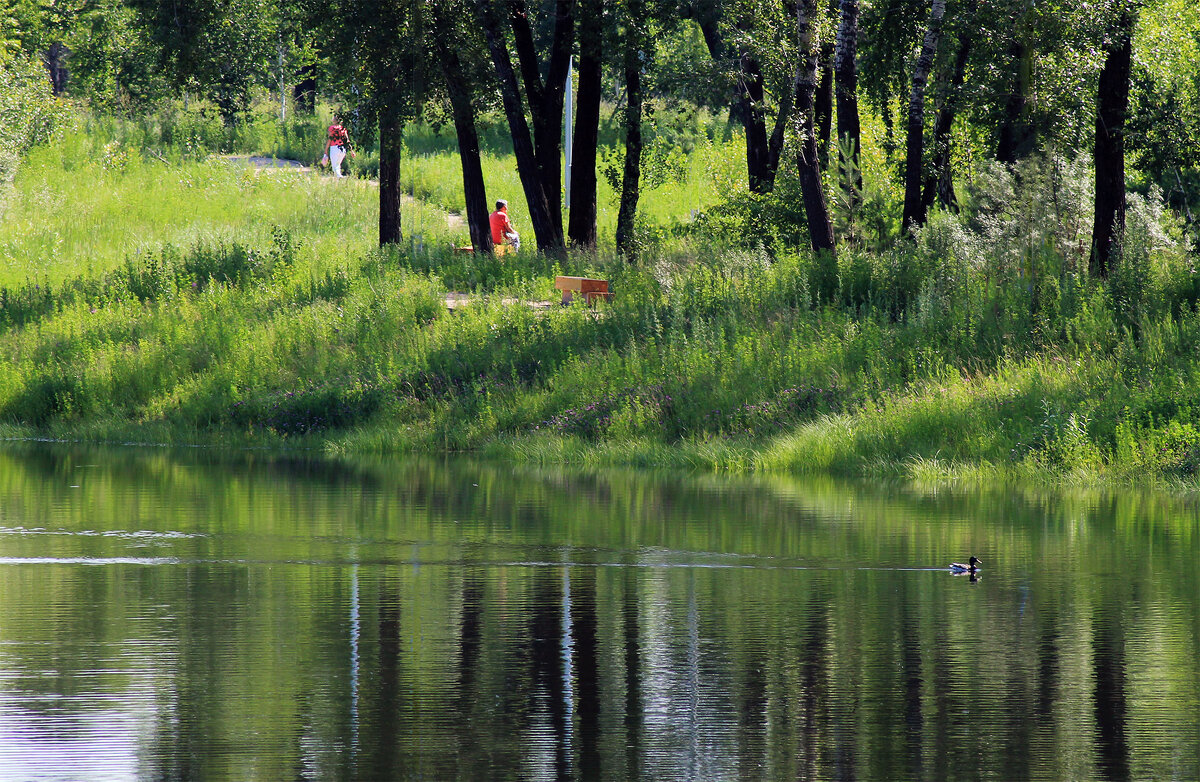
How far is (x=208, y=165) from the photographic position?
143 ft

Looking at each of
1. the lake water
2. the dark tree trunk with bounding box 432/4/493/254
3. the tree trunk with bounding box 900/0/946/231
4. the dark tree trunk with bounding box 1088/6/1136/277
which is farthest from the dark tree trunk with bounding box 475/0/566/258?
the lake water

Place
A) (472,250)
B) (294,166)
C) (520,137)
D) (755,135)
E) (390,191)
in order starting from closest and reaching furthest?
(520,137) → (472,250) → (390,191) → (755,135) → (294,166)

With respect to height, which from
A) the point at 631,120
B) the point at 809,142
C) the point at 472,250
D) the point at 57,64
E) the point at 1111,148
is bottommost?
the point at 472,250

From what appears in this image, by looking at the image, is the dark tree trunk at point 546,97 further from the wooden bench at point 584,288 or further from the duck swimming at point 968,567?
the duck swimming at point 968,567

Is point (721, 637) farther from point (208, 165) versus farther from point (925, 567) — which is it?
point (208, 165)

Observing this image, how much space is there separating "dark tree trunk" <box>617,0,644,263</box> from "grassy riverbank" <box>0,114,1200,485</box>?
1.10 metres

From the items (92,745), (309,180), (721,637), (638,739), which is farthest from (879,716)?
(309,180)

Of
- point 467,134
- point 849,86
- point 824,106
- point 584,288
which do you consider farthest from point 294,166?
point 849,86

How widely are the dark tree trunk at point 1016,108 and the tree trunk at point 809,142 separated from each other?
3.26m

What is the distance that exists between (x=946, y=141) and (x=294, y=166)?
85.0 feet

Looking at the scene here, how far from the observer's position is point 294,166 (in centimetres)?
4750

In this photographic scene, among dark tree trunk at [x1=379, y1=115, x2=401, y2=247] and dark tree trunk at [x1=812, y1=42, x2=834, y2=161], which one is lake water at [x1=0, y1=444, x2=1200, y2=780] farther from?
dark tree trunk at [x1=379, y1=115, x2=401, y2=247]

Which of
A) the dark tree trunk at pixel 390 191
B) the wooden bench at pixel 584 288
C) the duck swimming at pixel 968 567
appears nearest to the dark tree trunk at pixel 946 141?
the wooden bench at pixel 584 288

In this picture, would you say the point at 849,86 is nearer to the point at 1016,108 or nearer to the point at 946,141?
the point at 946,141
